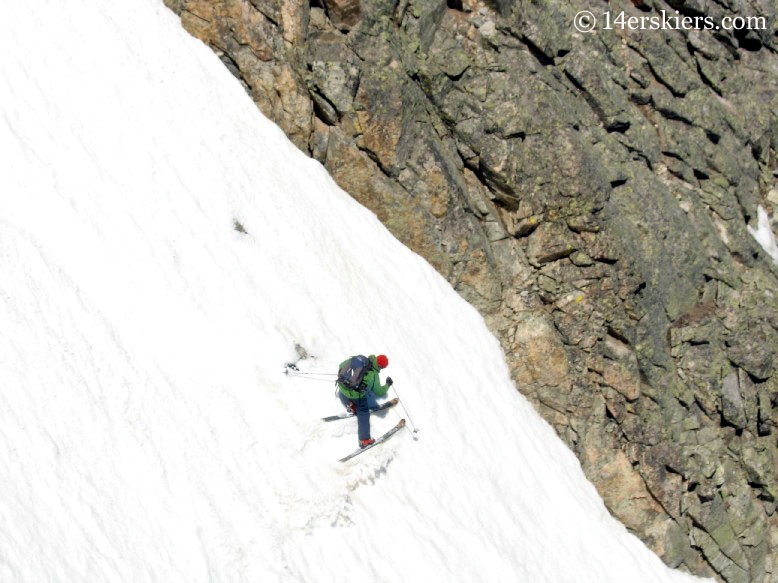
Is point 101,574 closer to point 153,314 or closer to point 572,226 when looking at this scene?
point 153,314

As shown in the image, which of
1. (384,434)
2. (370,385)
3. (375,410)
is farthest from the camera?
(375,410)

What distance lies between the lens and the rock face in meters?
19.8

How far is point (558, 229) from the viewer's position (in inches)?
846

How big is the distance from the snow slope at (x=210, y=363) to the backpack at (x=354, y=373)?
95 cm

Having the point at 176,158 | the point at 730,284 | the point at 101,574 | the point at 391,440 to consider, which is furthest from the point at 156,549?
the point at 730,284

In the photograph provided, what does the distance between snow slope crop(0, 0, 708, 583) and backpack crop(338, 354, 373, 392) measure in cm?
95

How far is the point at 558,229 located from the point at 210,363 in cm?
1278

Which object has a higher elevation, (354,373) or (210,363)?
(354,373)

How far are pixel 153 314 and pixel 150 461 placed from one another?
324 cm

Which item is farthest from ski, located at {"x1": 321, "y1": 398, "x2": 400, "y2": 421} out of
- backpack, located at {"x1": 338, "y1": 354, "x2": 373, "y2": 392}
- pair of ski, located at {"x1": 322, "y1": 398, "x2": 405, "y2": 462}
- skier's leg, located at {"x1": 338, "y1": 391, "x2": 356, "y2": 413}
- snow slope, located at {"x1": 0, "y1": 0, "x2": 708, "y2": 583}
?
backpack, located at {"x1": 338, "y1": 354, "x2": 373, "y2": 392}

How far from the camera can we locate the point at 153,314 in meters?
13.3

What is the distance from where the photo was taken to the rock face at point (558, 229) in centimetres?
1978

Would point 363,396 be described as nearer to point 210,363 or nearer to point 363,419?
point 363,419

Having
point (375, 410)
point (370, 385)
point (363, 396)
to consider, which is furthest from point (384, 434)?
point (363, 396)
